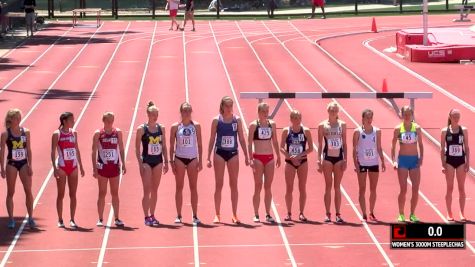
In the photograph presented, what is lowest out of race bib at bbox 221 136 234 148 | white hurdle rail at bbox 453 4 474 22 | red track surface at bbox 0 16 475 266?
red track surface at bbox 0 16 475 266

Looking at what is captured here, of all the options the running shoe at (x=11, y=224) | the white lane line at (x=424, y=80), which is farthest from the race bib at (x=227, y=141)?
the white lane line at (x=424, y=80)

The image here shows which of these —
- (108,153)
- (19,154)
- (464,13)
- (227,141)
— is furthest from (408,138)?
(464,13)

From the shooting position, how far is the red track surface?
601 inches

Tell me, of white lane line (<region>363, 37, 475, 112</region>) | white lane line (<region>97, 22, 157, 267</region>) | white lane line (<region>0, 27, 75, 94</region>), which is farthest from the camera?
white lane line (<region>0, 27, 75, 94</region>)

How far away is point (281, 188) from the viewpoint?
19.6m

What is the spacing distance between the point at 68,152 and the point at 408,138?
4553mm

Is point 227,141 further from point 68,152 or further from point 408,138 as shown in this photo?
point 408,138

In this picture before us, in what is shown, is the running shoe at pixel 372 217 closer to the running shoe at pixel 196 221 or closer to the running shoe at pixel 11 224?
the running shoe at pixel 196 221

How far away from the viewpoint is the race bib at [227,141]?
53.7 feet

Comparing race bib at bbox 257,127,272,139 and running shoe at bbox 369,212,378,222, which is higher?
race bib at bbox 257,127,272,139

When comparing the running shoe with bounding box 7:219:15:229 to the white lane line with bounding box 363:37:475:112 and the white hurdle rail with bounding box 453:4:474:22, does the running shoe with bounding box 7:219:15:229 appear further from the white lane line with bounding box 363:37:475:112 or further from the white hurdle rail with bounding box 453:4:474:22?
the white hurdle rail with bounding box 453:4:474:22

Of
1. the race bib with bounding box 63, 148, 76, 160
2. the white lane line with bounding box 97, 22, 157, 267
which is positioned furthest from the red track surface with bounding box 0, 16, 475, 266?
the race bib with bounding box 63, 148, 76, 160

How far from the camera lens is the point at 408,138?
16.3 meters

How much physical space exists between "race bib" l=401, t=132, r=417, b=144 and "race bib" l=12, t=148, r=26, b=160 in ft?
16.7
